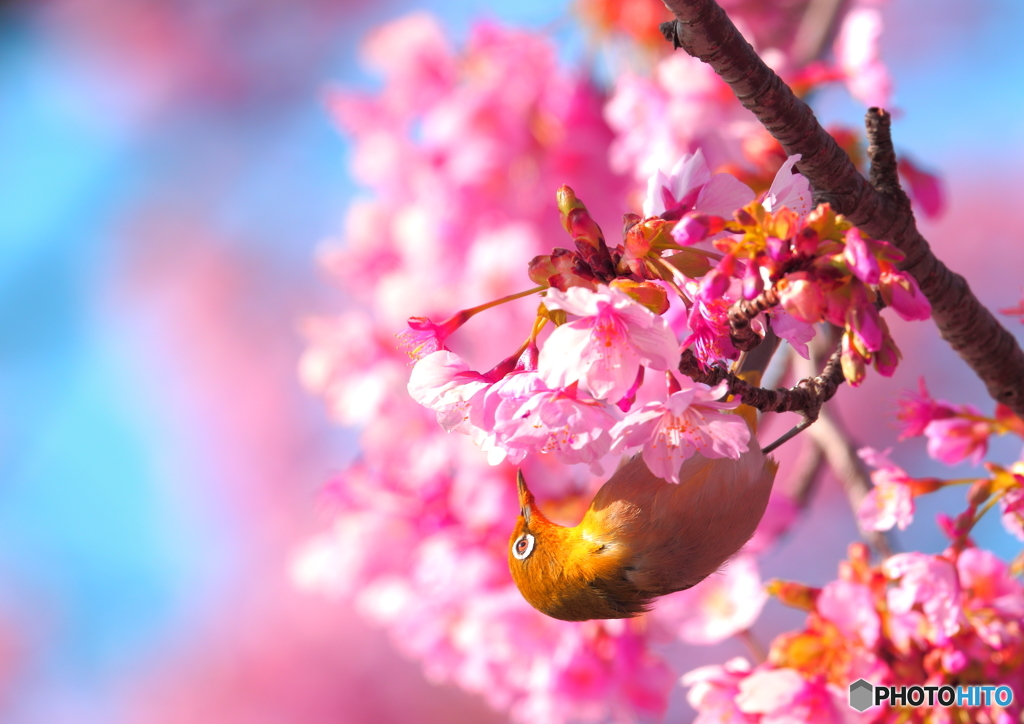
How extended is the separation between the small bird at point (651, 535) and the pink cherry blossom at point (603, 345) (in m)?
0.18

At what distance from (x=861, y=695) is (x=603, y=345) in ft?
1.63

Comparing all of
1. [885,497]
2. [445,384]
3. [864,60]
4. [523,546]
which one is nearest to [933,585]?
[885,497]

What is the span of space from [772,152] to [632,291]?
742 mm

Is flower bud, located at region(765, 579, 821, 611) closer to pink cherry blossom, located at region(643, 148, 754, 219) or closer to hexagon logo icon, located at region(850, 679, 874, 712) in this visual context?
hexagon logo icon, located at region(850, 679, 874, 712)

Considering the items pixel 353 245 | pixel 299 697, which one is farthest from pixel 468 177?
pixel 299 697

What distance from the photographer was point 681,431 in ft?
1.54

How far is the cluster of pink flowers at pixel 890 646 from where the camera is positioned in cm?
69

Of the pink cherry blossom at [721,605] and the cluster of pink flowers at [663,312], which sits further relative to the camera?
the pink cherry blossom at [721,605]

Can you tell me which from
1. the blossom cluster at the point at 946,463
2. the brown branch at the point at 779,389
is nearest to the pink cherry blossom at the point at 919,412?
the blossom cluster at the point at 946,463

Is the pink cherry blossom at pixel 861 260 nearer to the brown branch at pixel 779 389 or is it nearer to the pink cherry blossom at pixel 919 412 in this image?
the brown branch at pixel 779 389

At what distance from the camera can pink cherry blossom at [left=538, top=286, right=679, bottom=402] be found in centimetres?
42

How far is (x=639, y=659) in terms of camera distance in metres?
1.20

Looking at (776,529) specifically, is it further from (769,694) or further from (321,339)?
(321,339)

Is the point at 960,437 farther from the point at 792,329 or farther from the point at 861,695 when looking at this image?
the point at 792,329
